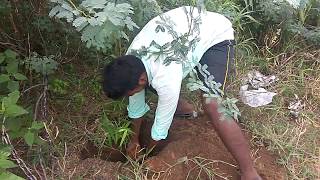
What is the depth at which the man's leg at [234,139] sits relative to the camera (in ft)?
7.46

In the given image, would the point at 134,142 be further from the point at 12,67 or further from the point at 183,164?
the point at 12,67

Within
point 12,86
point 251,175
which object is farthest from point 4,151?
point 251,175

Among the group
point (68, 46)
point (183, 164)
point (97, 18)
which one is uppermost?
point (97, 18)

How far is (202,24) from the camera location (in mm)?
2305

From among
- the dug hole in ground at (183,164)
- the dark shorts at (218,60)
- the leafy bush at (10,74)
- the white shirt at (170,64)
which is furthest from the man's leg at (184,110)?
the leafy bush at (10,74)

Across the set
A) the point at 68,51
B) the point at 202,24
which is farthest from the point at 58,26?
the point at 202,24

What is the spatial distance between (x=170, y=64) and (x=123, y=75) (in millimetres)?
216

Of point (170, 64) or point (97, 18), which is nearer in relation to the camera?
point (97, 18)

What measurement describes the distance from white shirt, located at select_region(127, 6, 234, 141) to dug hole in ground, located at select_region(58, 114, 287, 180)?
0.18m

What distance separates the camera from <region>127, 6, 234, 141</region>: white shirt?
2.09 meters

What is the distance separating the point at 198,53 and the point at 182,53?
1.59 ft

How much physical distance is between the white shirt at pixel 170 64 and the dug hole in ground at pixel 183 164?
18cm

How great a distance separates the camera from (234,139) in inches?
90.5

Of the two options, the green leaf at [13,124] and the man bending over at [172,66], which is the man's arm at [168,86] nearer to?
the man bending over at [172,66]
